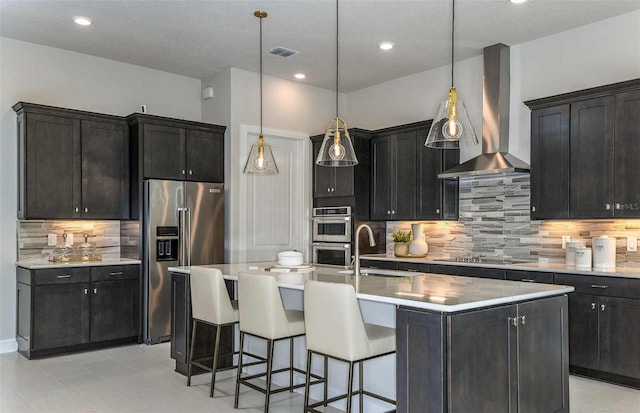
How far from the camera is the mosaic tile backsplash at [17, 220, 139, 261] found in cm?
544

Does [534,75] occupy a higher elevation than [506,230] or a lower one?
higher

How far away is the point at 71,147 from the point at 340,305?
3.87 m

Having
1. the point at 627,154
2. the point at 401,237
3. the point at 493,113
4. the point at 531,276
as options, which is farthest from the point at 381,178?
the point at 627,154

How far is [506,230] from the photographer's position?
5625 mm

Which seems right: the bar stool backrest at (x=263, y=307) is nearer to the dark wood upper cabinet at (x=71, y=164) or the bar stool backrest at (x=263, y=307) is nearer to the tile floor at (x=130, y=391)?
the tile floor at (x=130, y=391)

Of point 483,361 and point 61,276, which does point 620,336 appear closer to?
point 483,361

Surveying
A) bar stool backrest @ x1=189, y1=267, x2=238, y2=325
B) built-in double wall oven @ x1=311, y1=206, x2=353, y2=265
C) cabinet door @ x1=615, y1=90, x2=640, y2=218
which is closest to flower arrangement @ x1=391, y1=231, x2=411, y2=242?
built-in double wall oven @ x1=311, y1=206, x2=353, y2=265

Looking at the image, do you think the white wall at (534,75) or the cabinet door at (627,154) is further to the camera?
the white wall at (534,75)

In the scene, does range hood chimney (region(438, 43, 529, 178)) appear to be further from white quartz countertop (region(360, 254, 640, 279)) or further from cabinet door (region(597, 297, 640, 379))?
cabinet door (region(597, 297, 640, 379))

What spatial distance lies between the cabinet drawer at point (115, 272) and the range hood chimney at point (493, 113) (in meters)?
3.43

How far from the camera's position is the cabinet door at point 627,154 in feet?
14.2

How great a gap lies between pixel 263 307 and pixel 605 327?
2757 mm

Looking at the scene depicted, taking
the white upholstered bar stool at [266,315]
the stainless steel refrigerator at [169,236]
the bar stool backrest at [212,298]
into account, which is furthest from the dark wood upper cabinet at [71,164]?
the white upholstered bar stool at [266,315]

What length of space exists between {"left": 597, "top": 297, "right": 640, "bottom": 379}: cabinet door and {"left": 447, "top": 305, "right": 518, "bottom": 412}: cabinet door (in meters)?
1.86
